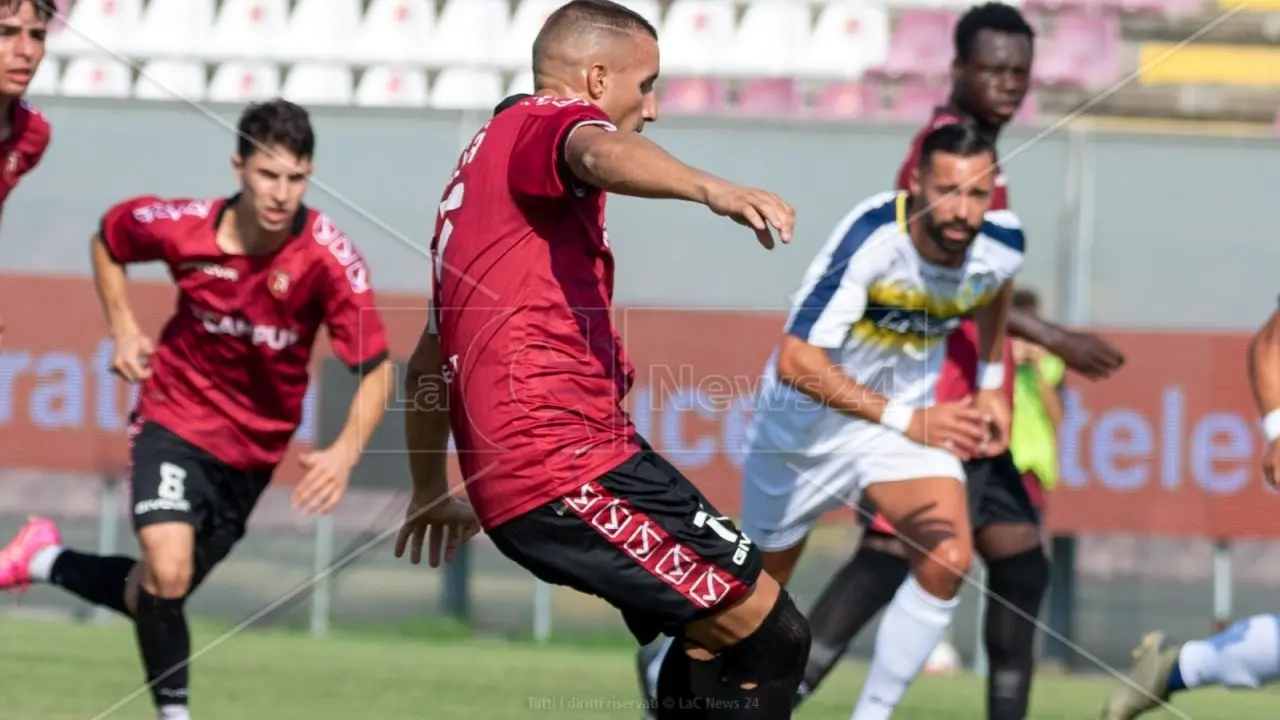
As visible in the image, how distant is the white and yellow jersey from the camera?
6.18 m

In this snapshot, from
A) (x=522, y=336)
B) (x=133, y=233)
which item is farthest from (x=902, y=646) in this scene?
(x=133, y=233)

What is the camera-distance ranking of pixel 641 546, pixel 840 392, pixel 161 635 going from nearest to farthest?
pixel 641 546 → pixel 840 392 → pixel 161 635

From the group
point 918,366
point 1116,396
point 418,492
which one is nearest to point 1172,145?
point 1116,396

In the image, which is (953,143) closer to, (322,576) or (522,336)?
(522,336)

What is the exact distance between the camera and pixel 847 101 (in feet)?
41.1

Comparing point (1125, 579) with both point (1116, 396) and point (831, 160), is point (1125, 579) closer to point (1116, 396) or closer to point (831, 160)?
point (1116, 396)

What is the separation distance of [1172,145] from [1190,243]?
1.77ft

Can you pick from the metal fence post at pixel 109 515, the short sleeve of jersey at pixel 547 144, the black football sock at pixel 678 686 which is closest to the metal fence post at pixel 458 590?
the metal fence post at pixel 109 515

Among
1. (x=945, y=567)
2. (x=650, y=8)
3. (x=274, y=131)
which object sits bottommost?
(x=945, y=567)

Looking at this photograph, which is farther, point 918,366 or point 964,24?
point 964,24

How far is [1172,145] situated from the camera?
10102 millimetres

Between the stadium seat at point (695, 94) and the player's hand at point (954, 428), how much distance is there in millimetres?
6977

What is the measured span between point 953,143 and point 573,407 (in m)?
2.69

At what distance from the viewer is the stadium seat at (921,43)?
13070mm
